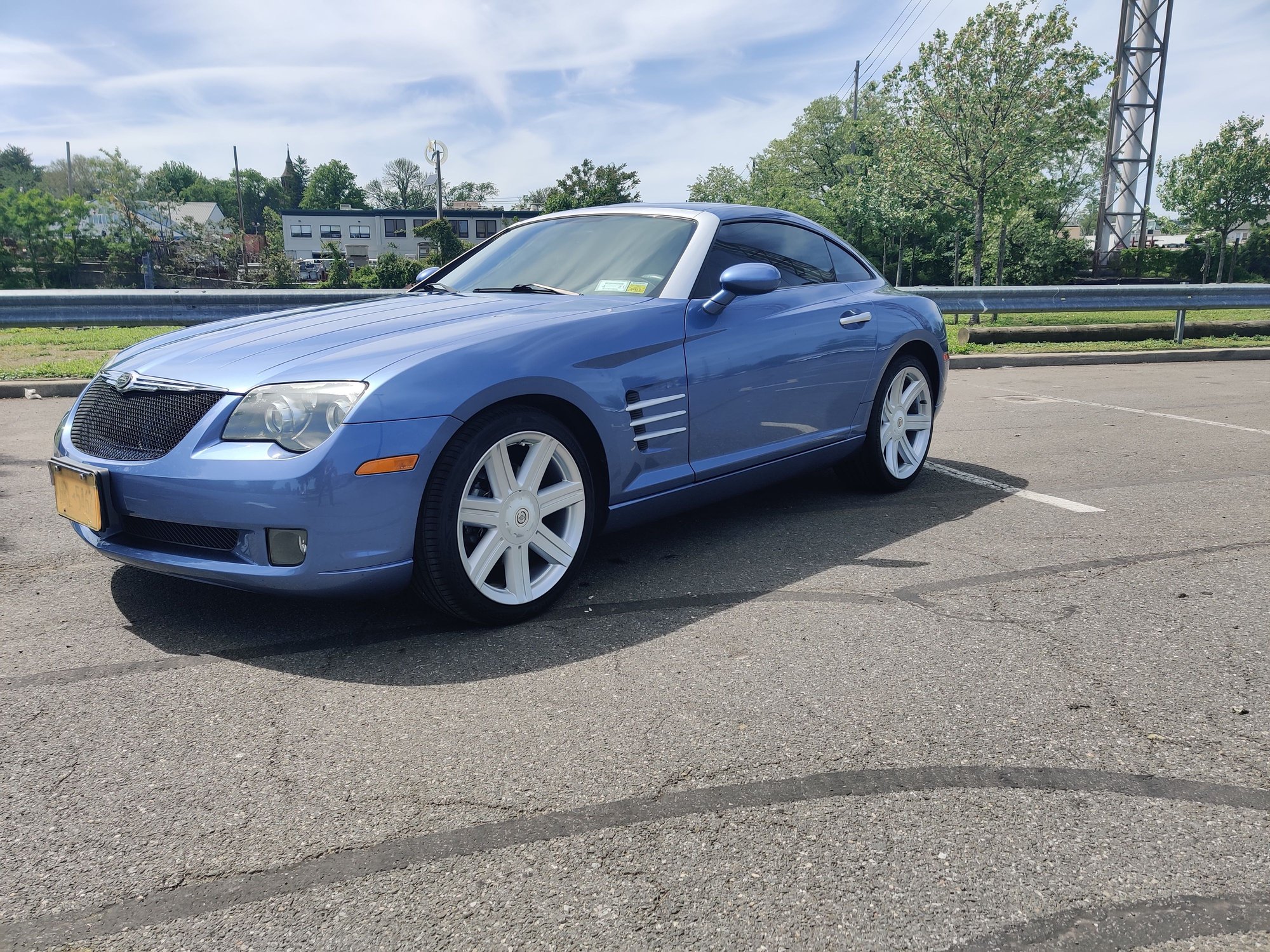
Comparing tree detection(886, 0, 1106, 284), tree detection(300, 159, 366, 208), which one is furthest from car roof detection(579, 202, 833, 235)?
tree detection(300, 159, 366, 208)

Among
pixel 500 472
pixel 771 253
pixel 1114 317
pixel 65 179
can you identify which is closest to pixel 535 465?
pixel 500 472

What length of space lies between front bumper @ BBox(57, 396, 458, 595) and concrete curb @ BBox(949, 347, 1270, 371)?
31.2ft

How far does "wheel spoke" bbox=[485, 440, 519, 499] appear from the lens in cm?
318

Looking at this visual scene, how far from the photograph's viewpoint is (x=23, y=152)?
162 meters

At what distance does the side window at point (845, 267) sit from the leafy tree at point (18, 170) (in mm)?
146088

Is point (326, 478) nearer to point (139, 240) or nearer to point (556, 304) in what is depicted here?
point (556, 304)

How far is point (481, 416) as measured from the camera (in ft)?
10.3

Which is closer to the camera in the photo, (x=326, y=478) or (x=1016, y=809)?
(x=1016, y=809)

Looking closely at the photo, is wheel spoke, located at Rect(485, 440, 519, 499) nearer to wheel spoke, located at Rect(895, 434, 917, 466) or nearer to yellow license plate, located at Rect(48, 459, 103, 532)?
yellow license plate, located at Rect(48, 459, 103, 532)

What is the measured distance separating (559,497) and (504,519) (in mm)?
260

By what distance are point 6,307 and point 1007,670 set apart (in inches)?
384

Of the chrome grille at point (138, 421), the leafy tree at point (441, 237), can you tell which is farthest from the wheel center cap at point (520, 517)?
the leafy tree at point (441, 237)

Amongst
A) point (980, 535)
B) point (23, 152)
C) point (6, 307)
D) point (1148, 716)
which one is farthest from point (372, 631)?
point (23, 152)

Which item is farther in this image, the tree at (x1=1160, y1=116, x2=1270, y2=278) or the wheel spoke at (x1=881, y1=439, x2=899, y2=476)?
the tree at (x1=1160, y1=116, x2=1270, y2=278)
